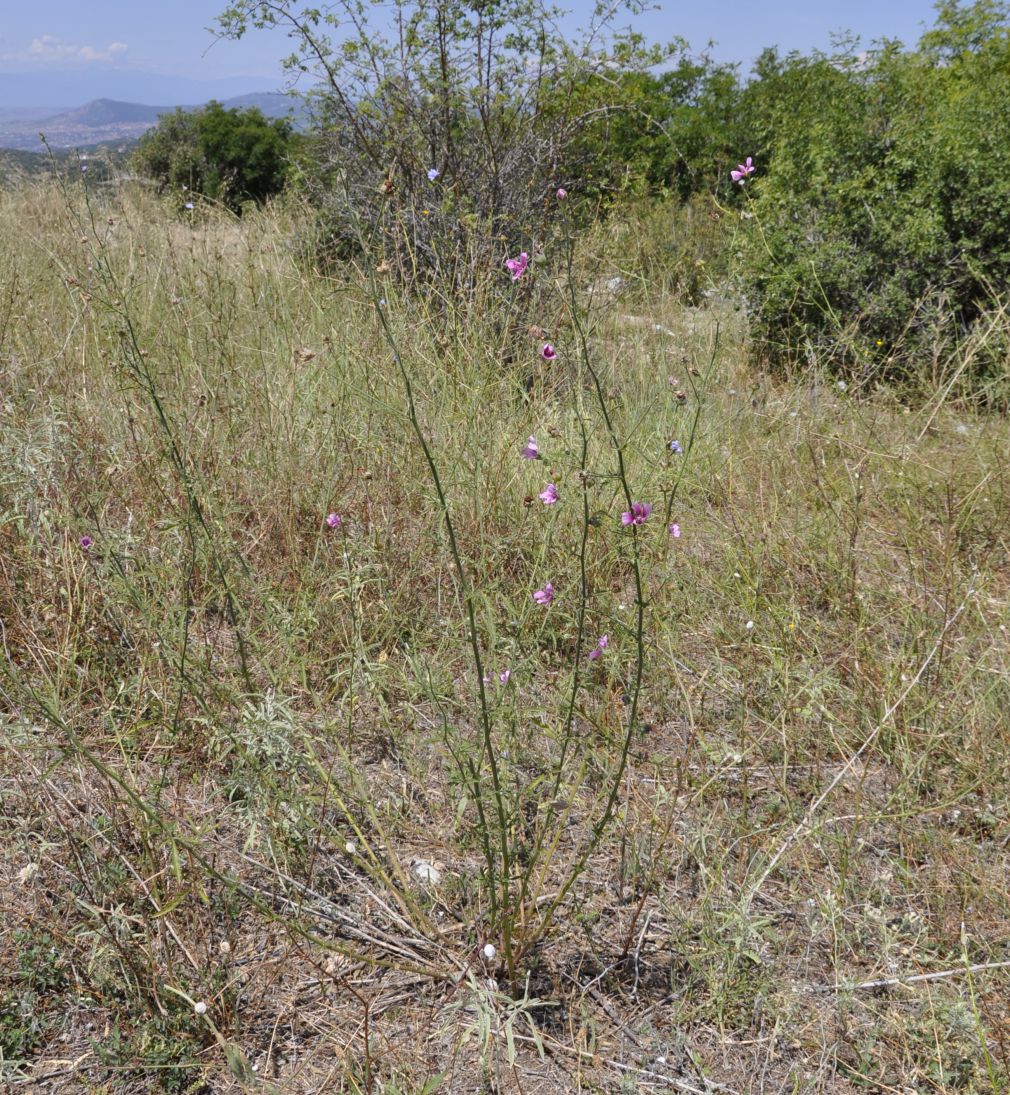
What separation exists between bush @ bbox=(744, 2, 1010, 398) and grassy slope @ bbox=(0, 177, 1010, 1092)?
36.6 inches

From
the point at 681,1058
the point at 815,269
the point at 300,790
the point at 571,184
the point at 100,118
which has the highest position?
the point at 100,118

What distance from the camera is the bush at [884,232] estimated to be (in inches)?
153

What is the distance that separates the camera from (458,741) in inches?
59.7

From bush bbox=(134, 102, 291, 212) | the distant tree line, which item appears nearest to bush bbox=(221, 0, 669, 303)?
the distant tree line

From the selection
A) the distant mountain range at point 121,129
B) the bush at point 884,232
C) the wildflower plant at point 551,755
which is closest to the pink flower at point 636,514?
the wildflower plant at point 551,755

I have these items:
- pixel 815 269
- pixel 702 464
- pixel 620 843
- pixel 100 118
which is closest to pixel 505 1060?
pixel 620 843

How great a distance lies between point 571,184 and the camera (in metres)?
4.99

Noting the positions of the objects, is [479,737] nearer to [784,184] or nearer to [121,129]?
[784,184]

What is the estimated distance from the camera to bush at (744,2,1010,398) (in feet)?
12.8

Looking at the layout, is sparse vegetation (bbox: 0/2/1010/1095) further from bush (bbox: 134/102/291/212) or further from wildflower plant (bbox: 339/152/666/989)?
bush (bbox: 134/102/291/212)

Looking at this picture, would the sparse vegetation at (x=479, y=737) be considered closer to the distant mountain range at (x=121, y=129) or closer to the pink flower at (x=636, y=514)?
the pink flower at (x=636, y=514)

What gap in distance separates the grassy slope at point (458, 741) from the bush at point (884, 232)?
93 cm

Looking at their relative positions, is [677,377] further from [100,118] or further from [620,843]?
[100,118]

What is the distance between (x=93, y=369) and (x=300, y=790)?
87.9 inches
